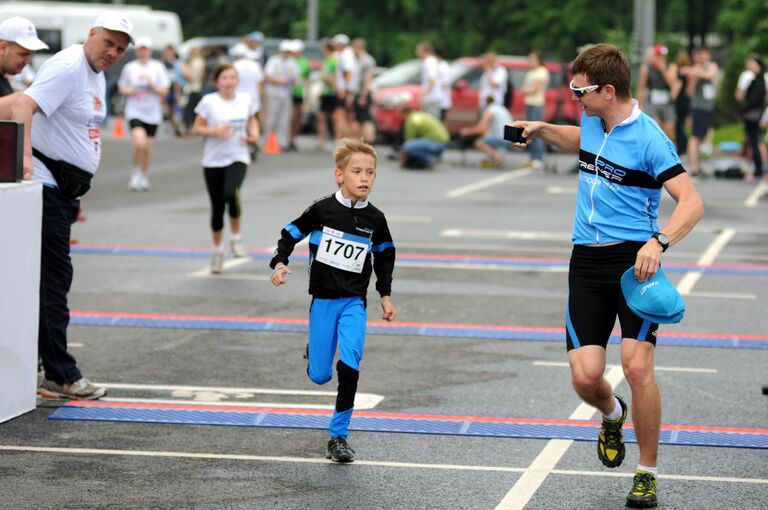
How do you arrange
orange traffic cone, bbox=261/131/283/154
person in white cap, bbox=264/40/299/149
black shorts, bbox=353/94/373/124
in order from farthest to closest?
black shorts, bbox=353/94/373/124 → orange traffic cone, bbox=261/131/283/154 → person in white cap, bbox=264/40/299/149

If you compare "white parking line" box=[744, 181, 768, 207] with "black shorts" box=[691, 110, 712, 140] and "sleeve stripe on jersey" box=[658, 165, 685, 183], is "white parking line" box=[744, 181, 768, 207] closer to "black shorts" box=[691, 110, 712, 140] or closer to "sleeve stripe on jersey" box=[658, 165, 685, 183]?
"black shorts" box=[691, 110, 712, 140]

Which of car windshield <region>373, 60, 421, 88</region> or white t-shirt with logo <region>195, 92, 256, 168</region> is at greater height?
white t-shirt with logo <region>195, 92, 256, 168</region>

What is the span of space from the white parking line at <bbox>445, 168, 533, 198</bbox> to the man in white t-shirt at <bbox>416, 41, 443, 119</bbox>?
297 centimetres

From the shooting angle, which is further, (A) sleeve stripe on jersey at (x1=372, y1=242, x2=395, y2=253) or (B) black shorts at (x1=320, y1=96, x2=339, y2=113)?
(B) black shorts at (x1=320, y1=96, x2=339, y2=113)

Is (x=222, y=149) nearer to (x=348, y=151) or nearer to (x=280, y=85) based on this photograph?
(x=348, y=151)

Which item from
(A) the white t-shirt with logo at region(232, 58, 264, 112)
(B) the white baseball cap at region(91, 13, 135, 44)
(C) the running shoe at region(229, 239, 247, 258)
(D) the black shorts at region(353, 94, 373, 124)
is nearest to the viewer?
(B) the white baseball cap at region(91, 13, 135, 44)

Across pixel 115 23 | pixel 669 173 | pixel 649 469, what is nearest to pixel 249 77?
pixel 115 23

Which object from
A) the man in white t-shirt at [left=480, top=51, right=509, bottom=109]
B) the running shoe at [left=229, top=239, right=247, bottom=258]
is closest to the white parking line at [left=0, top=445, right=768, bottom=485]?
the running shoe at [left=229, top=239, right=247, bottom=258]

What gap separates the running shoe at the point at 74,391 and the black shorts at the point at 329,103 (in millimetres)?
20562

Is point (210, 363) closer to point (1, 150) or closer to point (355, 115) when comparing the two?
point (1, 150)

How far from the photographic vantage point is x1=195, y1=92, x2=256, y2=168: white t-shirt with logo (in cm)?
1331

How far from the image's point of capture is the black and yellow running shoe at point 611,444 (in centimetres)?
650

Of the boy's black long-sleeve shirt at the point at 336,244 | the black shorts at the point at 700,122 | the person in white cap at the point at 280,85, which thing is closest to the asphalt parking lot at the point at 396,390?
the boy's black long-sleeve shirt at the point at 336,244

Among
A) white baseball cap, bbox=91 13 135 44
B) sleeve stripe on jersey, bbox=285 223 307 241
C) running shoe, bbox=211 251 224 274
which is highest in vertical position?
white baseball cap, bbox=91 13 135 44
